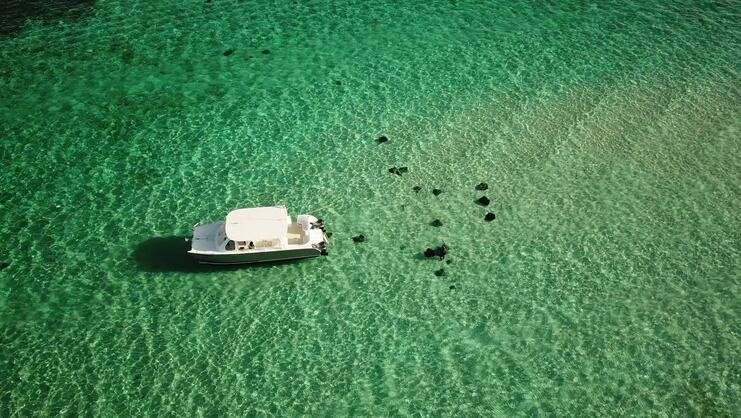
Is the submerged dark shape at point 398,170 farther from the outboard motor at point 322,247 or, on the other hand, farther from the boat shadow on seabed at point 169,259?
the boat shadow on seabed at point 169,259

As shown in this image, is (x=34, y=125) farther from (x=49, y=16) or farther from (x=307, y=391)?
(x=307, y=391)

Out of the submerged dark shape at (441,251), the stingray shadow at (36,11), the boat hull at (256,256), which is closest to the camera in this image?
the boat hull at (256,256)

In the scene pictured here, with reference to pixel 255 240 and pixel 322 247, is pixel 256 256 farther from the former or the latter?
pixel 322 247

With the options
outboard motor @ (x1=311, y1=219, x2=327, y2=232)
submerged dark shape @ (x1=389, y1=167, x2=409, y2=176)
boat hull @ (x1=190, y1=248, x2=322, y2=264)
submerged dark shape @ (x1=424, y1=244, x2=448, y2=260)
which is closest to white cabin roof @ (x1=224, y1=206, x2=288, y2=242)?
boat hull @ (x1=190, y1=248, x2=322, y2=264)

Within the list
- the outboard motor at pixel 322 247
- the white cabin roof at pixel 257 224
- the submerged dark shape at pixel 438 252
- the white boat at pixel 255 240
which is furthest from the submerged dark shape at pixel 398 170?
the white cabin roof at pixel 257 224

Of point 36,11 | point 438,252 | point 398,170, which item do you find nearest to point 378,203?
point 398,170

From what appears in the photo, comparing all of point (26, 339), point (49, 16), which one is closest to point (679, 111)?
point (26, 339)
